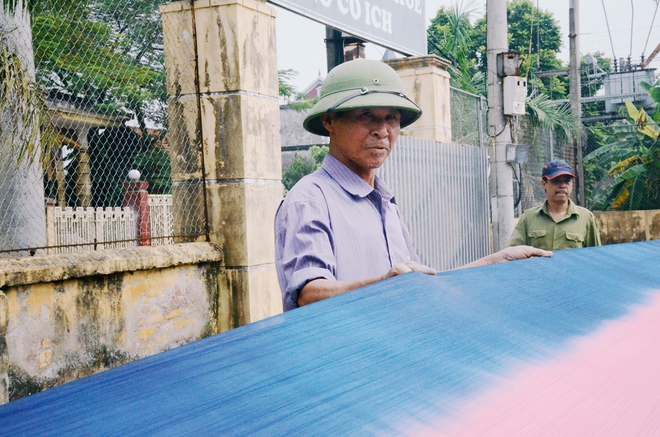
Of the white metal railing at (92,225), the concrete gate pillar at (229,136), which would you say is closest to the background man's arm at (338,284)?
the concrete gate pillar at (229,136)

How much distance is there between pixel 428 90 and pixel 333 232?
5.73 metres

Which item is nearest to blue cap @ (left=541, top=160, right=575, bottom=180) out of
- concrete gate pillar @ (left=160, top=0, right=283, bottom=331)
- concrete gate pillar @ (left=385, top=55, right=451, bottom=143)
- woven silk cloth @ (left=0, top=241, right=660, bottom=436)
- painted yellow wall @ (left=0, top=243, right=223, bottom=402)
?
concrete gate pillar @ (left=160, top=0, right=283, bottom=331)

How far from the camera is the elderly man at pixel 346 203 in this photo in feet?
5.76

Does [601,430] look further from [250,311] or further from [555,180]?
[555,180]

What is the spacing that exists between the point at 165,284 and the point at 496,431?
3.46 m

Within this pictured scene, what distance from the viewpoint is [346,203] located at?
193cm

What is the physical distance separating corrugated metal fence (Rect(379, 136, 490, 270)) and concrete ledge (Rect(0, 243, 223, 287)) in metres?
2.00

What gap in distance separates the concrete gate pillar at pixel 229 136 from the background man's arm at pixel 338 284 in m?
2.90

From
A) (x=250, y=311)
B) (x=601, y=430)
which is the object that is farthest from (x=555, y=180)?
(x=601, y=430)

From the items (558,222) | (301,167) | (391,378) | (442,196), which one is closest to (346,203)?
(391,378)

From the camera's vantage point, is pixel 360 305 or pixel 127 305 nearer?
pixel 360 305

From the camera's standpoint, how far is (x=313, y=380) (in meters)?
1.03

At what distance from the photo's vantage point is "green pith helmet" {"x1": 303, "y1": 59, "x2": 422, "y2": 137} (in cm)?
191

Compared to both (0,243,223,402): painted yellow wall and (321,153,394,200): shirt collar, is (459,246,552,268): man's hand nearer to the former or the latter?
(321,153,394,200): shirt collar
